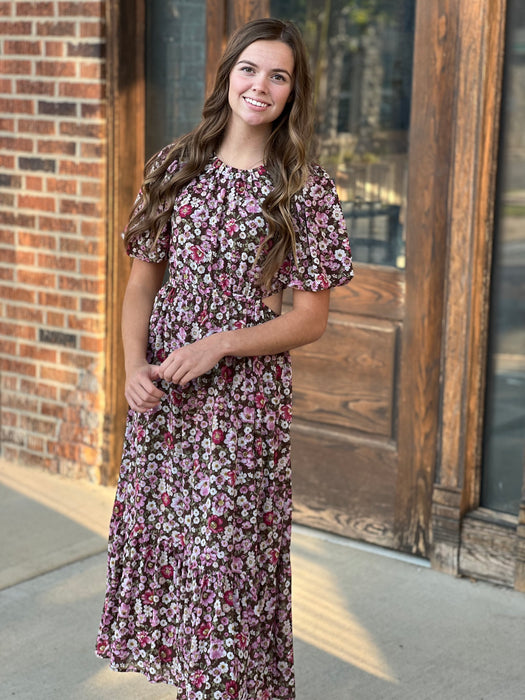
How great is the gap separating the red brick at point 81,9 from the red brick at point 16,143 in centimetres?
56

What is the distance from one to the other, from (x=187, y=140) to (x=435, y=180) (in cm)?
139

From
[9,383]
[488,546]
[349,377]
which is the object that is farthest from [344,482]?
[9,383]

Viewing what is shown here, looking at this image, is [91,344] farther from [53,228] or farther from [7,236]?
[7,236]

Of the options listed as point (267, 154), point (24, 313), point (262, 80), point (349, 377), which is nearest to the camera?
point (262, 80)

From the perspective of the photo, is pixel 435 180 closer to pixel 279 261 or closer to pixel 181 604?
pixel 279 261

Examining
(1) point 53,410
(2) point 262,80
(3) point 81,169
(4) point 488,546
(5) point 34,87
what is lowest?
(4) point 488,546

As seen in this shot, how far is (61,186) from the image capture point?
477 centimetres

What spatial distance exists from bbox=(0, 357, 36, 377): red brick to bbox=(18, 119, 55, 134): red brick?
1009 millimetres

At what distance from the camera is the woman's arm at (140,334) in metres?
2.60

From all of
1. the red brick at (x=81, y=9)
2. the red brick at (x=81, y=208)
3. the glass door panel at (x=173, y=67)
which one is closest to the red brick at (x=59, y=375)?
the red brick at (x=81, y=208)

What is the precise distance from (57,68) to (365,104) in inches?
55.2

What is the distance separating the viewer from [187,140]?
9.00ft

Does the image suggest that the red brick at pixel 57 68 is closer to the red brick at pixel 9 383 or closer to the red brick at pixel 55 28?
the red brick at pixel 55 28

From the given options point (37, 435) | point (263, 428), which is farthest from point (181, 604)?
point (37, 435)
